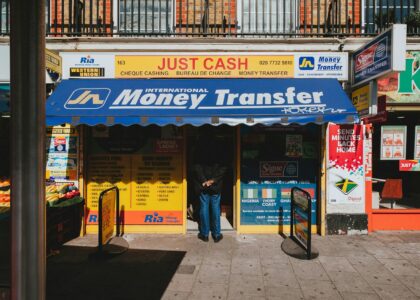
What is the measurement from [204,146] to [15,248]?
14.8 ft

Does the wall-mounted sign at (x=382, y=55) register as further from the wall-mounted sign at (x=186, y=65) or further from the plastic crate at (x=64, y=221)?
the plastic crate at (x=64, y=221)

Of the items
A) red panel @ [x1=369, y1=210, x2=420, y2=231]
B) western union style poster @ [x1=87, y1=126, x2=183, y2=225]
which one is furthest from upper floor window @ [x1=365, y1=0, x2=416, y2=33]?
western union style poster @ [x1=87, y1=126, x2=183, y2=225]

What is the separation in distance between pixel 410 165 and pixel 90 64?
6987 millimetres

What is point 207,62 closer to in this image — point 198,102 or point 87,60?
point 198,102

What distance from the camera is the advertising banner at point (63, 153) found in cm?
657

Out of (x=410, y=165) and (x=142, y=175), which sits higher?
(x=410, y=165)

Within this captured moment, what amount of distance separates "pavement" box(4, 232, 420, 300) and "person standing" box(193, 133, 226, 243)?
0.37 m

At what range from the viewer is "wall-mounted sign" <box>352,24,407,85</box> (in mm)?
5066

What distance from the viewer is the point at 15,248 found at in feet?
5.54

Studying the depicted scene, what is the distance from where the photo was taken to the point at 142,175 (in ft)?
22.1

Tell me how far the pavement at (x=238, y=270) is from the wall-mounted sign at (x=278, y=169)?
51.1 inches

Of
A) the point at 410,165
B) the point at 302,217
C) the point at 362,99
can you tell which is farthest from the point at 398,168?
the point at 302,217

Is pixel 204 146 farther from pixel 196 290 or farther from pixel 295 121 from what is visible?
pixel 196 290

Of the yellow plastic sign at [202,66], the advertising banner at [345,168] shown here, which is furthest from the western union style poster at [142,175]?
the advertising banner at [345,168]
